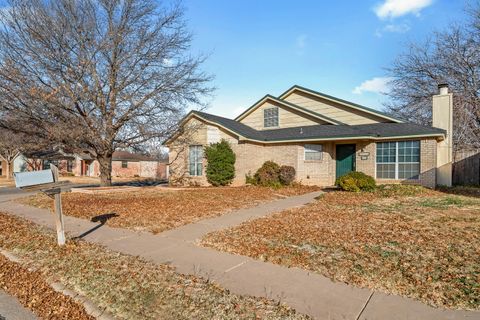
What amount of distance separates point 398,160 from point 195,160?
11401 mm

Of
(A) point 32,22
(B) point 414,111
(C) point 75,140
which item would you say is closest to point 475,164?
(B) point 414,111

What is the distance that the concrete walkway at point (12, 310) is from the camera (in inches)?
139

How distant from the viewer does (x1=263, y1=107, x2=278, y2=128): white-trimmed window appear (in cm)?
2055

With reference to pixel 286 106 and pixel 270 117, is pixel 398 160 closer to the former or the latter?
pixel 286 106

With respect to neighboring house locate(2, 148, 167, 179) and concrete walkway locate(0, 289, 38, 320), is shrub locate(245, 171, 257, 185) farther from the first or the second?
neighboring house locate(2, 148, 167, 179)

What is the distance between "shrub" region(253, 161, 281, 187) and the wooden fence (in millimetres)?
11673

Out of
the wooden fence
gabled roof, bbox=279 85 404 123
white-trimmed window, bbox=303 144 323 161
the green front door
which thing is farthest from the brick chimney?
white-trimmed window, bbox=303 144 323 161

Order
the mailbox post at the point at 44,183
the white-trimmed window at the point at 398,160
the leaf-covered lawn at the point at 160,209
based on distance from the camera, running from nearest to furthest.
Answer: the mailbox post at the point at 44,183
the leaf-covered lawn at the point at 160,209
the white-trimmed window at the point at 398,160

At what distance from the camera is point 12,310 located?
3680 millimetres

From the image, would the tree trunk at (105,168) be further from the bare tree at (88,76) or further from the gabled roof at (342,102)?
the gabled roof at (342,102)

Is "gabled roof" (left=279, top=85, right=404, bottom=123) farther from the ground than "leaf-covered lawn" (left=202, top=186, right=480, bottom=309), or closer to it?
farther from the ground

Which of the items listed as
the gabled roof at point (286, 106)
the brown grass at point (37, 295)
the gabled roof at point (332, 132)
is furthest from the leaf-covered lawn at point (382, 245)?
the gabled roof at point (286, 106)

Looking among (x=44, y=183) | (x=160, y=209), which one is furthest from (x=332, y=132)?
(x=44, y=183)

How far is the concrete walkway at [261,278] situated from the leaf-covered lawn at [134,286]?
0.26 metres
